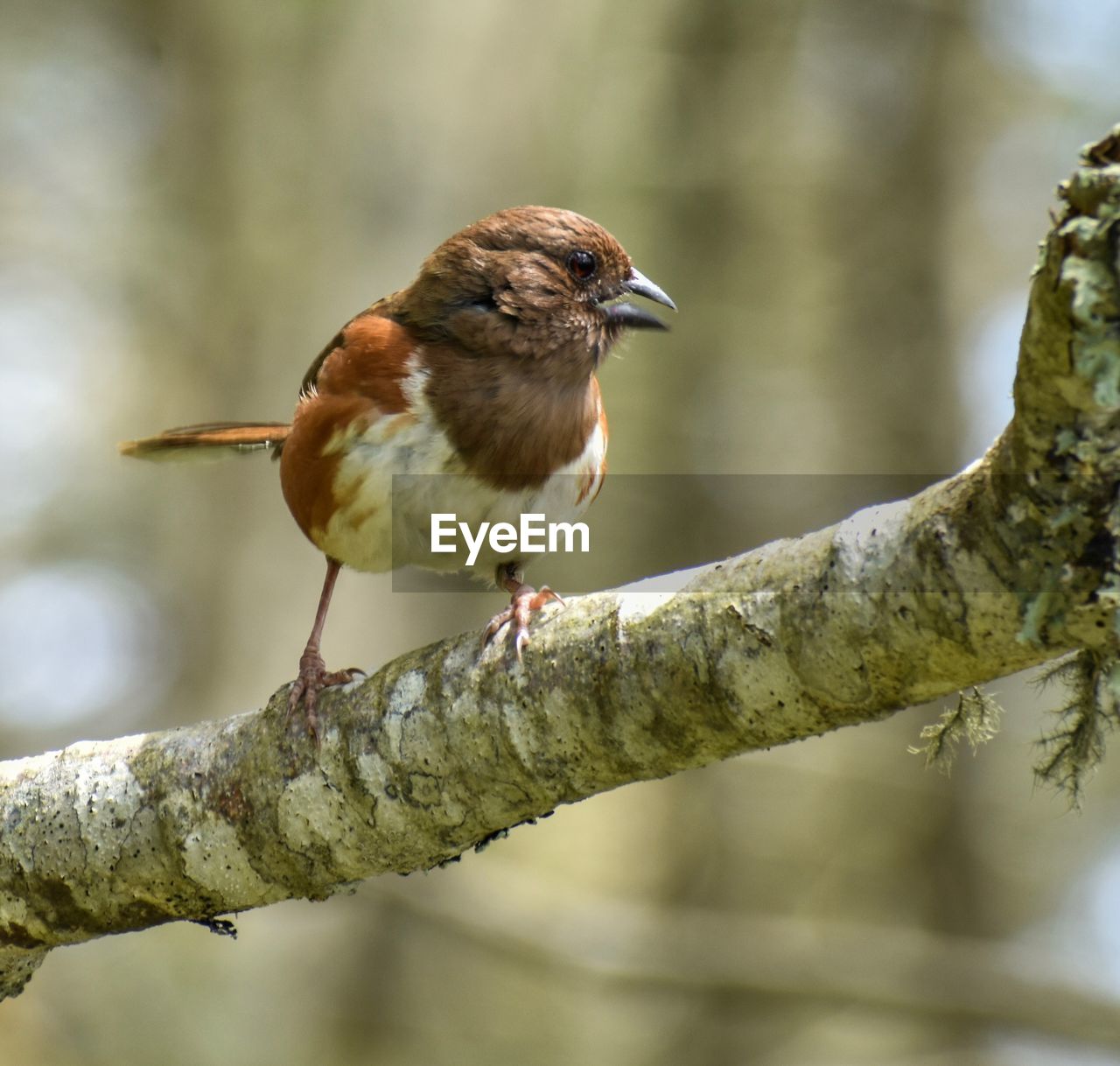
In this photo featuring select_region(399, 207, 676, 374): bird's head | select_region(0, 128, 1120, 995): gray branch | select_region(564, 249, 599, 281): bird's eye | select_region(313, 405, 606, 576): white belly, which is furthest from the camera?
select_region(564, 249, 599, 281): bird's eye

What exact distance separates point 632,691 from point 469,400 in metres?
1.26

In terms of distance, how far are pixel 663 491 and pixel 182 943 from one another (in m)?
3.83

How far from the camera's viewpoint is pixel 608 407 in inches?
313

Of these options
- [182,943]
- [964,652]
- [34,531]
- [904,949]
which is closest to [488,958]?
[182,943]

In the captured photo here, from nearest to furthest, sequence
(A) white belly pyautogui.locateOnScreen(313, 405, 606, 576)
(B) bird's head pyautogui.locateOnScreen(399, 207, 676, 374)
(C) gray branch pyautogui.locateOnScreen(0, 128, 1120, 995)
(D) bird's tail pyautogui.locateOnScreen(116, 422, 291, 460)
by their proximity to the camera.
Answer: (C) gray branch pyautogui.locateOnScreen(0, 128, 1120, 995), (A) white belly pyautogui.locateOnScreen(313, 405, 606, 576), (B) bird's head pyautogui.locateOnScreen(399, 207, 676, 374), (D) bird's tail pyautogui.locateOnScreen(116, 422, 291, 460)

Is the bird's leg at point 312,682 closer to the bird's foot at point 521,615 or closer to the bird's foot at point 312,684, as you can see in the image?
the bird's foot at point 312,684

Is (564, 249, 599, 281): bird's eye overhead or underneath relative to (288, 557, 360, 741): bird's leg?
overhead

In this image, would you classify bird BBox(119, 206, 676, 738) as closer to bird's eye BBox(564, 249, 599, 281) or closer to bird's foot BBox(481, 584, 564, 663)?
bird's eye BBox(564, 249, 599, 281)

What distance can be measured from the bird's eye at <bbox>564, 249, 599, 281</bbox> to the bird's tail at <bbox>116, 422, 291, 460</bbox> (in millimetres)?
1062

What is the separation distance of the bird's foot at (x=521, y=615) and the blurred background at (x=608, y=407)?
120 inches

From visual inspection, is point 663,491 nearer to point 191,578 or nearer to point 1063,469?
point 191,578

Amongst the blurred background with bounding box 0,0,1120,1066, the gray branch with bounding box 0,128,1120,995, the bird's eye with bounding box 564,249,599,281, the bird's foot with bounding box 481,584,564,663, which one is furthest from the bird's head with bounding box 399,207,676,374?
the blurred background with bounding box 0,0,1120,1066

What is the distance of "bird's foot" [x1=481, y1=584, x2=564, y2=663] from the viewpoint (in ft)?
7.25

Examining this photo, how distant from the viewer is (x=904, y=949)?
4.89m
